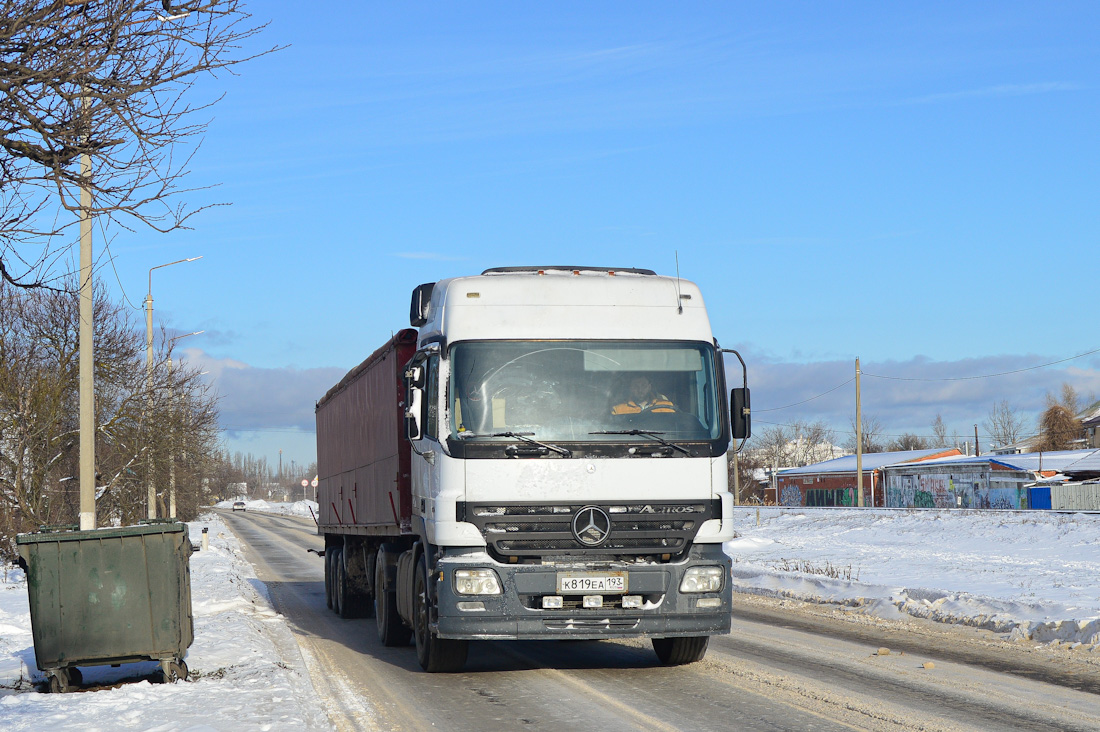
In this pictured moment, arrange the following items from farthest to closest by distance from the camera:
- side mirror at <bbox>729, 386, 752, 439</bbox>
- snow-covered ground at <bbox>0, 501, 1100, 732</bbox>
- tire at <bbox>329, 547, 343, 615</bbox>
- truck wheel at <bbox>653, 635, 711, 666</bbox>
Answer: tire at <bbox>329, 547, 343, 615</bbox> → truck wheel at <bbox>653, 635, 711, 666</bbox> → side mirror at <bbox>729, 386, 752, 439</bbox> → snow-covered ground at <bbox>0, 501, 1100, 732</bbox>

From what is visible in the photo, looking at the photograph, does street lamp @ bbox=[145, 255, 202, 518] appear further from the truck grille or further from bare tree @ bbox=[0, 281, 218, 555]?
the truck grille

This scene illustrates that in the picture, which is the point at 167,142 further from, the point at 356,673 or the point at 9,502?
the point at 9,502

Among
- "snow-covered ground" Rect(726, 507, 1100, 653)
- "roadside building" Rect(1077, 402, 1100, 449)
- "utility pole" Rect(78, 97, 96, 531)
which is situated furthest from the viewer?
"roadside building" Rect(1077, 402, 1100, 449)

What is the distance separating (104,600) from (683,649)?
492 cm

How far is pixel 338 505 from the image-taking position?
1709 centimetres

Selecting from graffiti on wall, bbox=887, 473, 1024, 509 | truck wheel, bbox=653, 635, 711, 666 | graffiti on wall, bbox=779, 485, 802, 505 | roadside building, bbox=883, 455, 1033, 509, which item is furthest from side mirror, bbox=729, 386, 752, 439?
graffiti on wall, bbox=779, 485, 802, 505

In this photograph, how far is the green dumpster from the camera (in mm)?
8820

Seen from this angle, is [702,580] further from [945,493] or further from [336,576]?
[945,493]

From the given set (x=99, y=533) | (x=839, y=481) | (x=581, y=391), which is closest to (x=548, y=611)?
(x=581, y=391)

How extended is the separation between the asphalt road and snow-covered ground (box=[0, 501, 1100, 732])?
66 centimetres

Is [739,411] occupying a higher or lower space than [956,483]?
higher

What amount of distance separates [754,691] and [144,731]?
4.41 meters

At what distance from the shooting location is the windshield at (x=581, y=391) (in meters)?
9.27

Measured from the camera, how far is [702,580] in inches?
367
